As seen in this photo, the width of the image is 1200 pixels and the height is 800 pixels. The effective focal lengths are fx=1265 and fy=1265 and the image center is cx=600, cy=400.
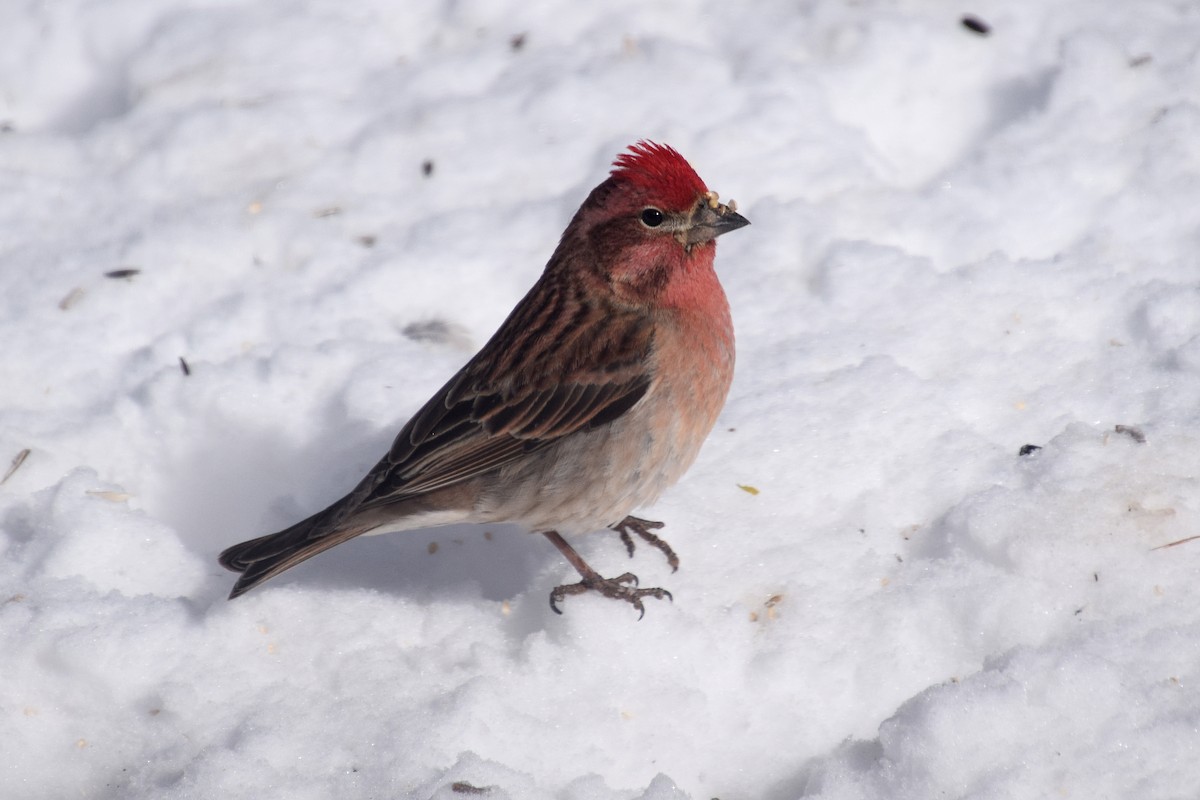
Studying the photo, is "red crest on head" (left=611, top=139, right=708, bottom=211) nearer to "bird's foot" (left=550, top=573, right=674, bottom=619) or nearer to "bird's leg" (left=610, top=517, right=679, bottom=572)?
"bird's leg" (left=610, top=517, right=679, bottom=572)

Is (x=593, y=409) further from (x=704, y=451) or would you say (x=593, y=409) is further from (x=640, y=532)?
(x=704, y=451)

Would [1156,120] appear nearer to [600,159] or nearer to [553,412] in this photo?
[600,159]

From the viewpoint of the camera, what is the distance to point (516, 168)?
6.45 meters

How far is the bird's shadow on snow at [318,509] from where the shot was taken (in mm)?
4688

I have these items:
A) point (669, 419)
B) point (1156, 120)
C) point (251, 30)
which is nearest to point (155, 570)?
point (669, 419)

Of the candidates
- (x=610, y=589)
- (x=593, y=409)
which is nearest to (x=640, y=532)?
(x=610, y=589)

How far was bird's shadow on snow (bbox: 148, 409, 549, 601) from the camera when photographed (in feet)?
15.4

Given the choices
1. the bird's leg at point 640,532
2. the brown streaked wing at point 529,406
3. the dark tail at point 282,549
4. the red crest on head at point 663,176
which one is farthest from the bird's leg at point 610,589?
the red crest on head at point 663,176

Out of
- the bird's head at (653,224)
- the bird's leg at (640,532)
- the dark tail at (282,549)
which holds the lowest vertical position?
the bird's leg at (640,532)

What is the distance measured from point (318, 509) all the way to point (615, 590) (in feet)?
4.33

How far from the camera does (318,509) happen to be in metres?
4.95

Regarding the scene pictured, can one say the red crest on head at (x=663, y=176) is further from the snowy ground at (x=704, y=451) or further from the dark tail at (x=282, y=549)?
the dark tail at (x=282, y=549)

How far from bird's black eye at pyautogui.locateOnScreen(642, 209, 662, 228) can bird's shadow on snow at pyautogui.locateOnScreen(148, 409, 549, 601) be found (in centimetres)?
131

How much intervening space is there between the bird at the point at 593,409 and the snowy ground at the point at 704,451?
33 centimetres
